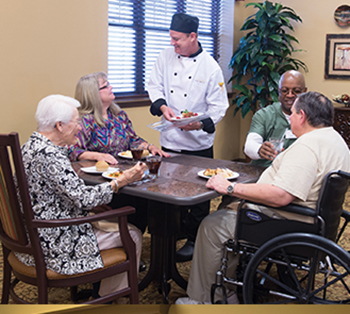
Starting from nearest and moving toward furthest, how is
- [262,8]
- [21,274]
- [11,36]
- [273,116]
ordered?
[21,274]
[273,116]
[11,36]
[262,8]

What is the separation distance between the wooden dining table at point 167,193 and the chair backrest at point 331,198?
0.47 meters

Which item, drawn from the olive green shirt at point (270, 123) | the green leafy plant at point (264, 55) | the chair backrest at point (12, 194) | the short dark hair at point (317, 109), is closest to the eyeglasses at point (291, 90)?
the olive green shirt at point (270, 123)

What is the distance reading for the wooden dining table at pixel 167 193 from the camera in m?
1.95

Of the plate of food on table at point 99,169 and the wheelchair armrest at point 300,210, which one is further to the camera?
the plate of food on table at point 99,169

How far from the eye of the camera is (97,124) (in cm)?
272

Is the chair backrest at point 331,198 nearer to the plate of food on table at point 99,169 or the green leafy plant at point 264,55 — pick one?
the plate of food on table at point 99,169

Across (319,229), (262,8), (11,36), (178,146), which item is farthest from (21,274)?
(262,8)

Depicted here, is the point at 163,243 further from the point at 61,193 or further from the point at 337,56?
the point at 337,56

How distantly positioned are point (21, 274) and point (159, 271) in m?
0.80

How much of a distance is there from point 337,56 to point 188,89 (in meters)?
2.89

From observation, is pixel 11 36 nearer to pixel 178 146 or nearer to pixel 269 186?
pixel 178 146

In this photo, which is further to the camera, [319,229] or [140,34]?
[140,34]

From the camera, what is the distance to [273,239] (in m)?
1.82

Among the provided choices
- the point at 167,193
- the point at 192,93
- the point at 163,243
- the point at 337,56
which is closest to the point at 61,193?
the point at 167,193
